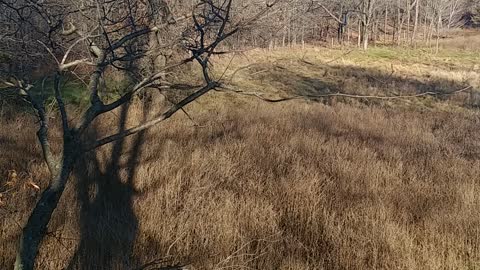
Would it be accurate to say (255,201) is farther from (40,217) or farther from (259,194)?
(40,217)

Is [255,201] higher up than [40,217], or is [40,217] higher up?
[40,217]

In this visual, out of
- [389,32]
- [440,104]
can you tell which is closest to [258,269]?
[440,104]

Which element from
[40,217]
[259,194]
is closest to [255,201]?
[259,194]

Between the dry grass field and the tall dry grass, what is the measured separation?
1cm

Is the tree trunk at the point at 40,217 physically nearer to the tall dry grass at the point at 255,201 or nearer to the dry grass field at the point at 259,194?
the dry grass field at the point at 259,194

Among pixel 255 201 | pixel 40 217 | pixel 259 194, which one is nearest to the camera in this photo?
pixel 40 217

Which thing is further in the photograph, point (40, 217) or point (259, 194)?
point (259, 194)

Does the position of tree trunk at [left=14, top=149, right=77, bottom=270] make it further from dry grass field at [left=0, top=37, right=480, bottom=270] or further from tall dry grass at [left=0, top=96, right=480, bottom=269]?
tall dry grass at [left=0, top=96, right=480, bottom=269]

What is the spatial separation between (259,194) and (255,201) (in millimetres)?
255

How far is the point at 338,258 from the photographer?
9.73 feet

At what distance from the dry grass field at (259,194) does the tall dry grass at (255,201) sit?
0.6 inches

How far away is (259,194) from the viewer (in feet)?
13.6

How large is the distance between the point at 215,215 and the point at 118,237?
824 millimetres

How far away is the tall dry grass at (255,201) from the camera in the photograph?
2.91m
